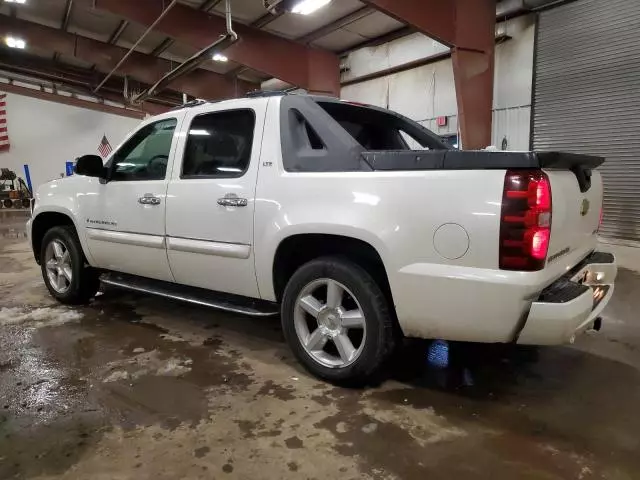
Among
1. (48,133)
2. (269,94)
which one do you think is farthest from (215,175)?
(48,133)

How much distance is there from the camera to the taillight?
1902 mm

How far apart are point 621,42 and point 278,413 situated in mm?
7683

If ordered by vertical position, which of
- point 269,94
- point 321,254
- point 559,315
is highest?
point 269,94

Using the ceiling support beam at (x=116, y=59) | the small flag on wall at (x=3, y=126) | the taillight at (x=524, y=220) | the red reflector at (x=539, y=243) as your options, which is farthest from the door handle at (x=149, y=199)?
the small flag on wall at (x=3, y=126)

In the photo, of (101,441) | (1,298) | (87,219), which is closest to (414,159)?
(101,441)

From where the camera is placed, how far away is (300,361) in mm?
2715

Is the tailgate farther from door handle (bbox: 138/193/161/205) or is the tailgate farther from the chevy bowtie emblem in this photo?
door handle (bbox: 138/193/161/205)

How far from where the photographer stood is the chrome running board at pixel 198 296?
284 centimetres

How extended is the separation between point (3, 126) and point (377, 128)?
19710 millimetres

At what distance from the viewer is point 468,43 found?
7.68m

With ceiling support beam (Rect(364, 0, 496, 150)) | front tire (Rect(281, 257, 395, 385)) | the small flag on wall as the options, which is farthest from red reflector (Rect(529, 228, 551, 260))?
the small flag on wall

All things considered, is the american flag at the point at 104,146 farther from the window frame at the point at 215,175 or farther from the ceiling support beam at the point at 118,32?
the window frame at the point at 215,175

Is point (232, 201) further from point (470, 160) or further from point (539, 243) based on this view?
point (539, 243)

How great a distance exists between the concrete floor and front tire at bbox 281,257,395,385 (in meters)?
0.14
